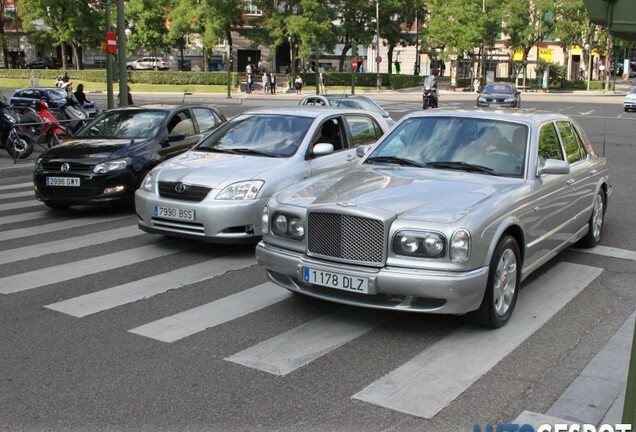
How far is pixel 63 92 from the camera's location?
28.4 m

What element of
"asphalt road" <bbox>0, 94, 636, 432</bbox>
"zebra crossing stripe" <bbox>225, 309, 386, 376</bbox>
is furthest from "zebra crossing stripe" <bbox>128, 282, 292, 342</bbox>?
"zebra crossing stripe" <bbox>225, 309, 386, 376</bbox>

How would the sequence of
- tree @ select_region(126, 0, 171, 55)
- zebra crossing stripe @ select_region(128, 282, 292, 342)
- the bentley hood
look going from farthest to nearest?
tree @ select_region(126, 0, 171, 55) → zebra crossing stripe @ select_region(128, 282, 292, 342) → the bentley hood

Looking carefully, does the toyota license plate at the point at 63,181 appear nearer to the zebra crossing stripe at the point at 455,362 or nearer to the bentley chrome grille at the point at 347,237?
the bentley chrome grille at the point at 347,237

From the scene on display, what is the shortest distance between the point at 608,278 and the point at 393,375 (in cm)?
341

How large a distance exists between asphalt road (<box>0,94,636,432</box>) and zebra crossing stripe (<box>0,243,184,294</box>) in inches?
1.1

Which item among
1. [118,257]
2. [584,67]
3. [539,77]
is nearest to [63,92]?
[118,257]

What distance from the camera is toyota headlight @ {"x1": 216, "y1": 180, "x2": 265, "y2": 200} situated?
24.8ft

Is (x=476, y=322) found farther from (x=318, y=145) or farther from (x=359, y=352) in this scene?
(x=318, y=145)

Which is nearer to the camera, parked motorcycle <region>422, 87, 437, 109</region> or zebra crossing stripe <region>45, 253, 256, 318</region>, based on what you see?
zebra crossing stripe <region>45, 253, 256, 318</region>

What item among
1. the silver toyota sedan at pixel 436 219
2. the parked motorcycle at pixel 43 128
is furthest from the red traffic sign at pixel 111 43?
the silver toyota sedan at pixel 436 219

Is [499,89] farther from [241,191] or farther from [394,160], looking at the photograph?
[394,160]

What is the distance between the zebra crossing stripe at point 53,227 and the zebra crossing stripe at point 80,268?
5.75 ft

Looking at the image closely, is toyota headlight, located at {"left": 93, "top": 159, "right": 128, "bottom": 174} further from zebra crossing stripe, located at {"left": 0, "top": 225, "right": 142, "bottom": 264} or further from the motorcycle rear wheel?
the motorcycle rear wheel

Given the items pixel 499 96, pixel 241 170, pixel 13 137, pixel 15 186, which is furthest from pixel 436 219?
pixel 499 96
